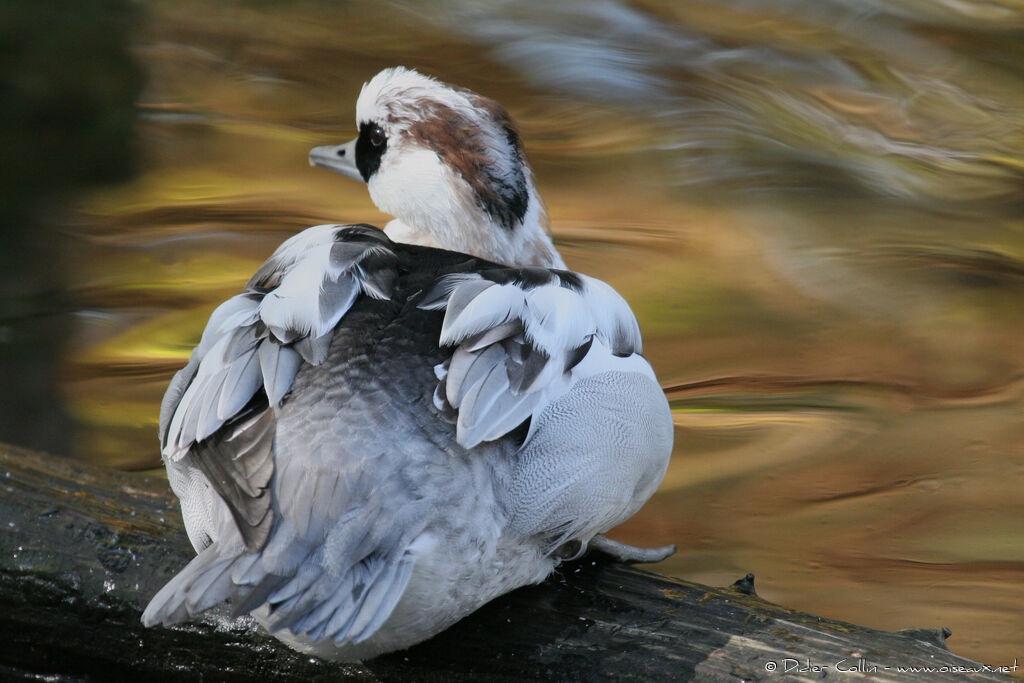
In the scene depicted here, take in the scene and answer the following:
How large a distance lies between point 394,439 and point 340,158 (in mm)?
1352

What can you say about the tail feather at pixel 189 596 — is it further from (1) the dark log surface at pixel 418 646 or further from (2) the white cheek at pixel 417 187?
(2) the white cheek at pixel 417 187

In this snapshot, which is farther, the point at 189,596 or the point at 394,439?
the point at 394,439

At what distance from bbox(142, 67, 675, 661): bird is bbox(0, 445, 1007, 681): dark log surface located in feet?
0.33

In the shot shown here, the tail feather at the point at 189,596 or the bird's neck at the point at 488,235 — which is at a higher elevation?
the bird's neck at the point at 488,235

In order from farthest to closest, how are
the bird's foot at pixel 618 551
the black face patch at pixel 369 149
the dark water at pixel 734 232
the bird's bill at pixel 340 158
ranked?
the dark water at pixel 734 232, the bird's bill at pixel 340 158, the black face patch at pixel 369 149, the bird's foot at pixel 618 551

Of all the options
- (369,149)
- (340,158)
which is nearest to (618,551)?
(369,149)

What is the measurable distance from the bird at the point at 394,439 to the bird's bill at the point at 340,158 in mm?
648

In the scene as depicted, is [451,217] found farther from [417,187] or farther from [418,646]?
[418,646]

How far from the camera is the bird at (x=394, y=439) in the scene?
1.63 meters

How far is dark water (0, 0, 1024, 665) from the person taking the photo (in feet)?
11.7

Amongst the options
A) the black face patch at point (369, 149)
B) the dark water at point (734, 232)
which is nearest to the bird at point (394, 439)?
the black face patch at point (369, 149)

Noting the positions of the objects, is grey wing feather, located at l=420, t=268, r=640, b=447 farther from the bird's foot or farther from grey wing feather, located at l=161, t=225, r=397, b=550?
the bird's foot

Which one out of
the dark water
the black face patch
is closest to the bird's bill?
the black face patch

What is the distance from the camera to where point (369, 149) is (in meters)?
2.79
